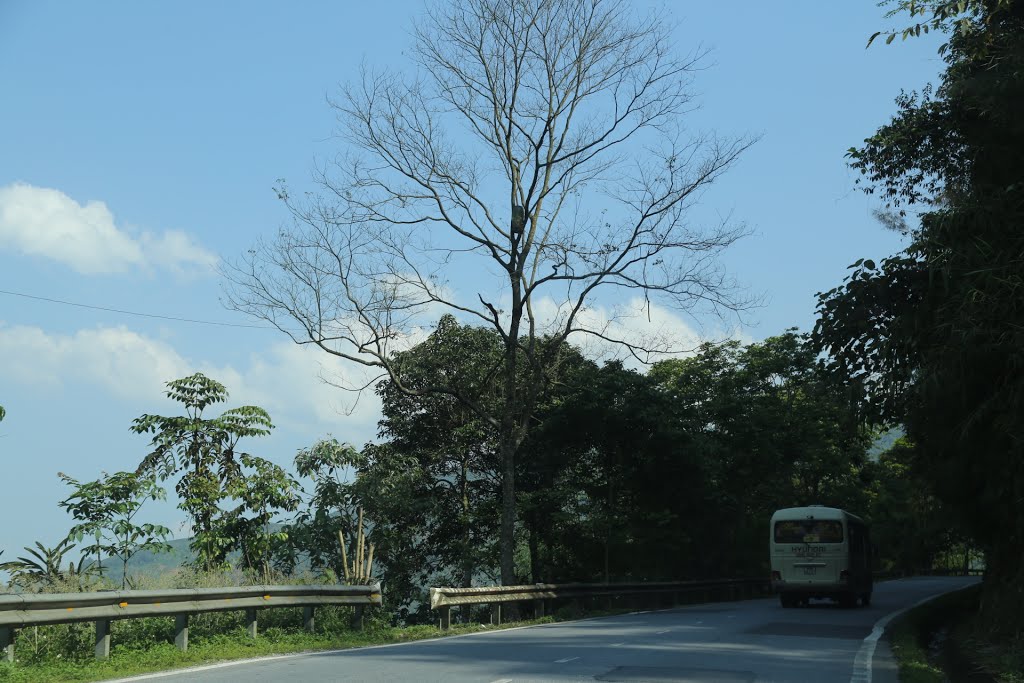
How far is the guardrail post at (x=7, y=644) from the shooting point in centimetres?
1078

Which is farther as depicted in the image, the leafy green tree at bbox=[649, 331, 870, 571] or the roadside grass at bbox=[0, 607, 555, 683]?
the leafy green tree at bbox=[649, 331, 870, 571]

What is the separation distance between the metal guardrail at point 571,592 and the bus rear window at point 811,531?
186 inches

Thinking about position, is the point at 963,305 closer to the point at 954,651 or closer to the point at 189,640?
the point at 954,651

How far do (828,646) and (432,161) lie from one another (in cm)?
1851

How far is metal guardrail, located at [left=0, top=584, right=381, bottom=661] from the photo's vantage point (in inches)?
421

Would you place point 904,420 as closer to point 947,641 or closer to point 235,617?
point 947,641

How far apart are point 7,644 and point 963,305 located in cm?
1339

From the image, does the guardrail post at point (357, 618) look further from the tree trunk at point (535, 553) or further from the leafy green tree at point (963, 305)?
the tree trunk at point (535, 553)

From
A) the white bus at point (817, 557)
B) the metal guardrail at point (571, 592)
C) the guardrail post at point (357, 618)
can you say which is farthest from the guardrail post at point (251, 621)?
the white bus at point (817, 557)

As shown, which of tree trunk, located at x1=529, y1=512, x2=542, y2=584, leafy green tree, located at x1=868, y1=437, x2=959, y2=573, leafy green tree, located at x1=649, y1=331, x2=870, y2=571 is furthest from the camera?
leafy green tree, located at x1=868, y1=437, x2=959, y2=573

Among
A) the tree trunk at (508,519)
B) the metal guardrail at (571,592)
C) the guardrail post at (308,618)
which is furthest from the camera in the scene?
the tree trunk at (508,519)

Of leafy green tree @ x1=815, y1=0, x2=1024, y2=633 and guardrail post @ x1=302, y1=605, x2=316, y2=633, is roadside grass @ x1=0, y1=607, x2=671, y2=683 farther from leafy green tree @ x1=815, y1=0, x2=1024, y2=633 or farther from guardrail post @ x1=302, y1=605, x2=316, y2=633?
leafy green tree @ x1=815, y1=0, x2=1024, y2=633

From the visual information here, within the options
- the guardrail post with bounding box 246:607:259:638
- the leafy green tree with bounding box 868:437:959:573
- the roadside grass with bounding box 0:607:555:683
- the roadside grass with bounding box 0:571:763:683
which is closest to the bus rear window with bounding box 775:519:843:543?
the roadside grass with bounding box 0:571:763:683

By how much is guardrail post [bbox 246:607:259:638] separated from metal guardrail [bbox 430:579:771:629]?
509 centimetres
